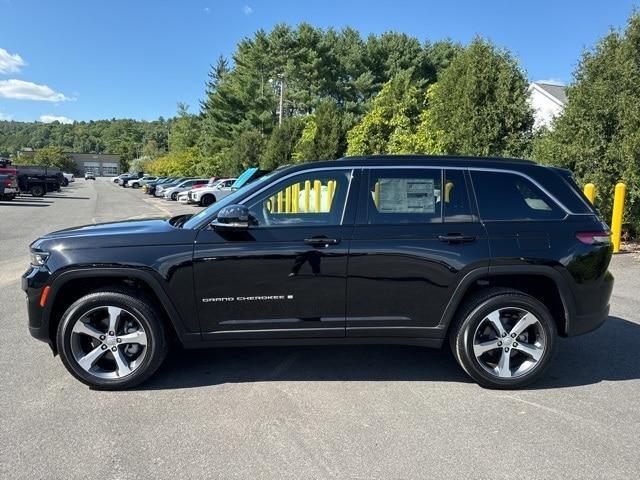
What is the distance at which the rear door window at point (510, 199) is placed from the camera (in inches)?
163

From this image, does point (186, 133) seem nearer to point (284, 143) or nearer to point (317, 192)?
point (284, 143)

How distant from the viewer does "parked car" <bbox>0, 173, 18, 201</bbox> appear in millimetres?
25297

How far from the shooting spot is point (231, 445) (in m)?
3.23

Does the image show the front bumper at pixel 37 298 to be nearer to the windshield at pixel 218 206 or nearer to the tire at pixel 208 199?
the windshield at pixel 218 206

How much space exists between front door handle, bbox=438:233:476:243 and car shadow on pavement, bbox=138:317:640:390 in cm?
120

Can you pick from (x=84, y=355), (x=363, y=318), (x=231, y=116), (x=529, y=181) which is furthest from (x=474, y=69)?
(x=231, y=116)

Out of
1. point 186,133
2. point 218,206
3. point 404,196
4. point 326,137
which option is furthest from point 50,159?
point 404,196

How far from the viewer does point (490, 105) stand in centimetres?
1434

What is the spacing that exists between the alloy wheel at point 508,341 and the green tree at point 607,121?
27.3 feet

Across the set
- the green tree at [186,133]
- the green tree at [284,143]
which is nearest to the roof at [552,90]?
the green tree at [284,143]

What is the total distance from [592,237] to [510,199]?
71 cm

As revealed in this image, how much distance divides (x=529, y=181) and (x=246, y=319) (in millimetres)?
2555

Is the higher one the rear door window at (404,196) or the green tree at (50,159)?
the green tree at (50,159)

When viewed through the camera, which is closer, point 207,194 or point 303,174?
point 303,174
